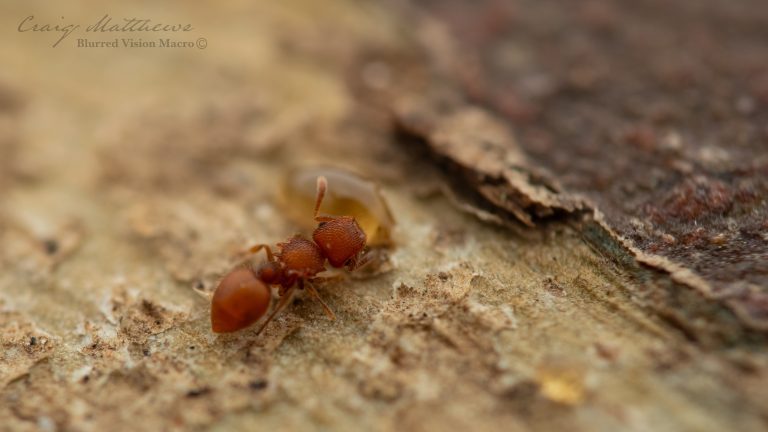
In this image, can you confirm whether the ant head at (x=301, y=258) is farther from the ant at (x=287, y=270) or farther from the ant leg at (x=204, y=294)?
the ant leg at (x=204, y=294)

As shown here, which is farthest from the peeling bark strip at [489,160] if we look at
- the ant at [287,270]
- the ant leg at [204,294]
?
Result: the ant leg at [204,294]

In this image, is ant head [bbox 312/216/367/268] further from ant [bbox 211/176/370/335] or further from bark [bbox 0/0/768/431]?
bark [bbox 0/0/768/431]

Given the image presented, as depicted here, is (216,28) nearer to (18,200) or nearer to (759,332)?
(18,200)

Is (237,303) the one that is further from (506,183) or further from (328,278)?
(506,183)

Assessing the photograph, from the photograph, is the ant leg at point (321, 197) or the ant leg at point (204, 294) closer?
the ant leg at point (204, 294)

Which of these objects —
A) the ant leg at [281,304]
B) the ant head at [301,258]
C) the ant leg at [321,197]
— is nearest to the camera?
the ant leg at [281,304]

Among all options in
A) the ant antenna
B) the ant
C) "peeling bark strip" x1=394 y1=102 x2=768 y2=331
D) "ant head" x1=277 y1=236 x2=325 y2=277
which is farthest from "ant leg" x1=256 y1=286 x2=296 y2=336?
"peeling bark strip" x1=394 y1=102 x2=768 y2=331

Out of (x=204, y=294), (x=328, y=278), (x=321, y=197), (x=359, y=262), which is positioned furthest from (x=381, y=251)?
(x=204, y=294)
